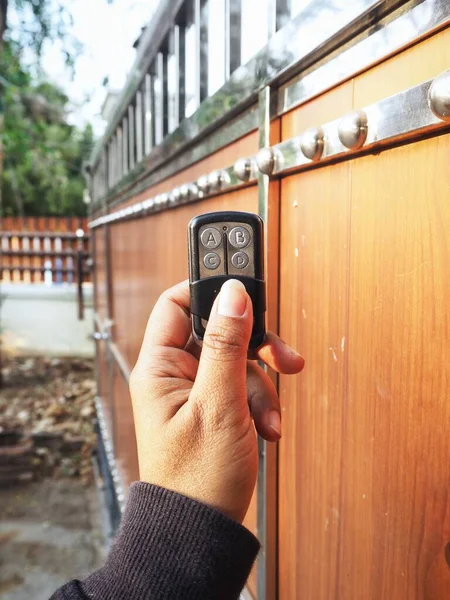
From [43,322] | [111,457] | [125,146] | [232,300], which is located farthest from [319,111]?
[43,322]

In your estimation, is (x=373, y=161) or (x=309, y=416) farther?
(x=309, y=416)

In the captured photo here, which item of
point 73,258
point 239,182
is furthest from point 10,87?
point 239,182

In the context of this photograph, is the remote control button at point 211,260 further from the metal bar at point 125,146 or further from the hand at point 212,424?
the metal bar at point 125,146

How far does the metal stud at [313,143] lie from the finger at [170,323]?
0.86 feet

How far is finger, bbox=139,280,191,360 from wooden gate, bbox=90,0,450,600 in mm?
232

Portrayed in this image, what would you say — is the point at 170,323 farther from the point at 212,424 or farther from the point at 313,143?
the point at 313,143

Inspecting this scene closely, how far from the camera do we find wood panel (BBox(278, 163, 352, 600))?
34.7 inches

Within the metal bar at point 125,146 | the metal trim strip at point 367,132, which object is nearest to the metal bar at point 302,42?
the metal trim strip at point 367,132

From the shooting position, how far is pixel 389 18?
0.68 m

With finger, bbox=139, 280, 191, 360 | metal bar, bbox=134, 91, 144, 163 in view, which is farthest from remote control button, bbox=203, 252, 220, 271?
metal bar, bbox=134, 91, 144, 163

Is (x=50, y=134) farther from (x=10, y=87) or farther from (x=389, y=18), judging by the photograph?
(x=389, y=18)

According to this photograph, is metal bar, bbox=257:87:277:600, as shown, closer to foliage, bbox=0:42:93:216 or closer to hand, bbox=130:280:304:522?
hand, bbox=130:280:304:522

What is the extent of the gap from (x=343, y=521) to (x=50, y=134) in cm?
1876

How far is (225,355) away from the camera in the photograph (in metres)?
0.62
